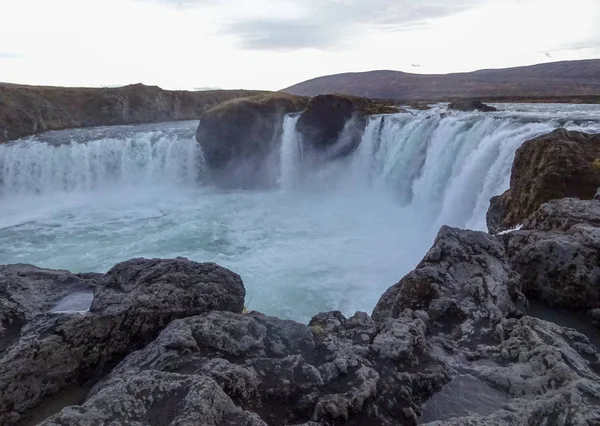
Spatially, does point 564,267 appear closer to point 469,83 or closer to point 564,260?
point 564,260

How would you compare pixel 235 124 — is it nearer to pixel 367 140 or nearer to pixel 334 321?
pixel 367 140

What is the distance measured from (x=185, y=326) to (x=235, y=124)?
95.3 feet

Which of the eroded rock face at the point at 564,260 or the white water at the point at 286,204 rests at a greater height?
the eroded rock face at the point at 564,260

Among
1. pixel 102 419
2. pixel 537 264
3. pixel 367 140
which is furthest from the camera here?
pixel 367 140

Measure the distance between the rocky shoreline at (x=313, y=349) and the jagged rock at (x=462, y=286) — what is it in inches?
0.9

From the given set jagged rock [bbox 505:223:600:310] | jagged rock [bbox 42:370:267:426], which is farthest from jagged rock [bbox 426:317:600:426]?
jagged rock [bbox 42:370:267:426]

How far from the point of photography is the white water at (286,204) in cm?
1655

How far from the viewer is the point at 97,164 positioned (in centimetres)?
3316

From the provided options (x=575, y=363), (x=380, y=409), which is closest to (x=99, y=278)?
(x=380, y=409)

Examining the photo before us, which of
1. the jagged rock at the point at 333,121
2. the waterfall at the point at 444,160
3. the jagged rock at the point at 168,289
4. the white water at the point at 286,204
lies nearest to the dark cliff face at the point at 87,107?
the white water at the point at 286,204

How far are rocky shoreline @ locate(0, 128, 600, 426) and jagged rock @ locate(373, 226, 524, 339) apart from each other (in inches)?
0.9

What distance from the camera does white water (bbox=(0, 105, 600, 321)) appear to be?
54.3ft

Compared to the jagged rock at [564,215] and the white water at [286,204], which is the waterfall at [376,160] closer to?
the white water at [286,204]

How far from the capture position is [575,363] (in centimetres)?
475
